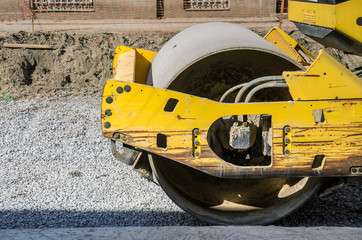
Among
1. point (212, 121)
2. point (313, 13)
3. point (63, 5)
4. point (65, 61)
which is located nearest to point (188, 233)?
point (212, 121)

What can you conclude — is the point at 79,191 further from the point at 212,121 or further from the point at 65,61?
the point at 65,61

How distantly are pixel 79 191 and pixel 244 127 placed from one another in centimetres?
173

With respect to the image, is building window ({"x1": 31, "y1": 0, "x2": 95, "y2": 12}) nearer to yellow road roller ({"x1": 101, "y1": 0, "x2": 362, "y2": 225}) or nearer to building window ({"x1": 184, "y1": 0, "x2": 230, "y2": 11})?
building window ({"x1": 184, "y1": 0, "x2": 230, "y2": 11})

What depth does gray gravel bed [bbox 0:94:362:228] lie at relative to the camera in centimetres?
393

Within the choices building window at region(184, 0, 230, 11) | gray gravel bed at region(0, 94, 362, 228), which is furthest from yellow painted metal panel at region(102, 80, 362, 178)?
building window at region(184, 0, 230, 11)

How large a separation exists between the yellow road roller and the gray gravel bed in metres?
0.33

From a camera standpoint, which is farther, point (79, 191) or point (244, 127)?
point (79, 191)

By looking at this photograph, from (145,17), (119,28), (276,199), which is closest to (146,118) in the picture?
(276,199)

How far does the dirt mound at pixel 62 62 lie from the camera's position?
329 inches

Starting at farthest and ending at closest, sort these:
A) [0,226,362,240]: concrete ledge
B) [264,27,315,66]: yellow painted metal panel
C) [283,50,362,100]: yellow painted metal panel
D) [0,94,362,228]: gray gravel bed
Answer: [264,27,315,66]: yellow painted metal panel, [0,94,362,228]: gray gravel bed, [283,50,362,100]: yellow painted metal panel, [0,226,362,240]: concrete ledge

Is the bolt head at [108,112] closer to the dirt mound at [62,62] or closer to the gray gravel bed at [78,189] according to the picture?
the gray gravel bed at [78,189]

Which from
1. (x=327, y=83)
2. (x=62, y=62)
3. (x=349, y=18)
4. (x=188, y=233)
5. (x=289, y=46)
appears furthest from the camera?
(x=62, y=62)

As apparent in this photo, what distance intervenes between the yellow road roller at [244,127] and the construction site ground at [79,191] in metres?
0.30

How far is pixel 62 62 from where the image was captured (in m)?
9.02
